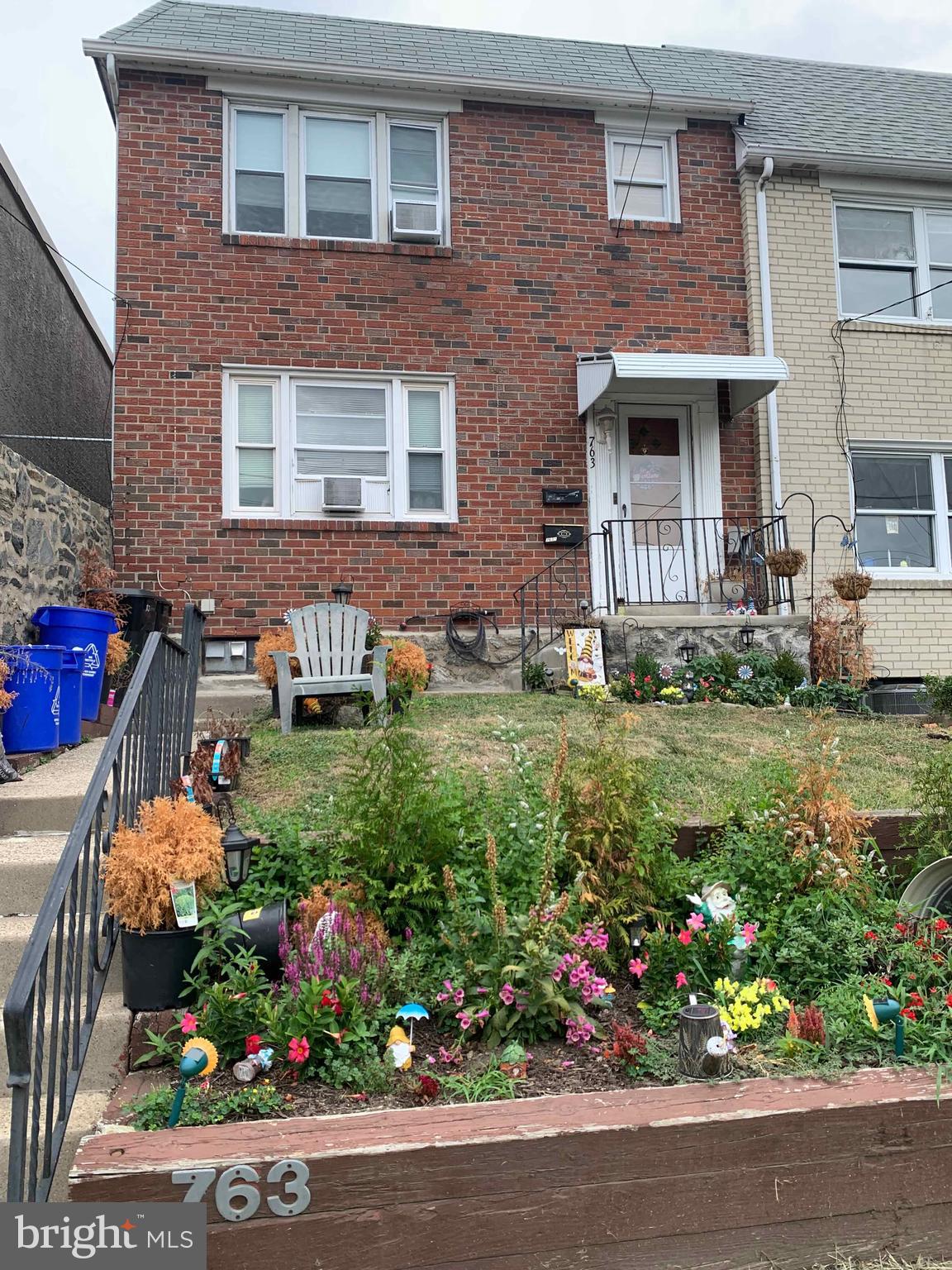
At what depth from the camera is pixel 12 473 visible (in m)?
6.65

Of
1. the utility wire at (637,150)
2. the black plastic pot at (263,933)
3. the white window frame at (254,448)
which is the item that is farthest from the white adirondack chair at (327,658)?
the utility wire at (637,150)

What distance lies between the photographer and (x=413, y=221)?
10055mm

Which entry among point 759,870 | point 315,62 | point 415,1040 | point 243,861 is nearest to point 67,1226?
point 415,1040

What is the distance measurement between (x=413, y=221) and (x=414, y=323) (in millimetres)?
1075

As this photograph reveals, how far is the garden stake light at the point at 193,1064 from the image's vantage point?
266 cm

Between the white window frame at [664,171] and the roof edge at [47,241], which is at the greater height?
the white window frame at [664,171]

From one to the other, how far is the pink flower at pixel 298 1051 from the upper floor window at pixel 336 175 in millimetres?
8888

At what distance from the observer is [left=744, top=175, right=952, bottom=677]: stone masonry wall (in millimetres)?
10469

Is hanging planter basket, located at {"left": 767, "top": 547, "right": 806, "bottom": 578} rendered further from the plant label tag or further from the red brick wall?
the plant label tag

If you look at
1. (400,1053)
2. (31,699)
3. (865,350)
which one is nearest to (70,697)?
(31,699)

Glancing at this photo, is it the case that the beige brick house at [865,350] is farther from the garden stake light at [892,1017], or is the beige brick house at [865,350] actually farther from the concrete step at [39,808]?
the concrete step at [39,808]

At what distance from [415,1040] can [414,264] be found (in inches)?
340

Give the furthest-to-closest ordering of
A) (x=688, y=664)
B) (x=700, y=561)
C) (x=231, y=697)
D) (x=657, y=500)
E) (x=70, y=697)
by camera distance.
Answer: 1. (x=657, y=500)
2. (x=700, y=561)
3. (x=688, y=664)
4. (x=231, y=697)
5. (x=70, y=697)

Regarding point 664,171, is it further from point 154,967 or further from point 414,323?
point 154,967
